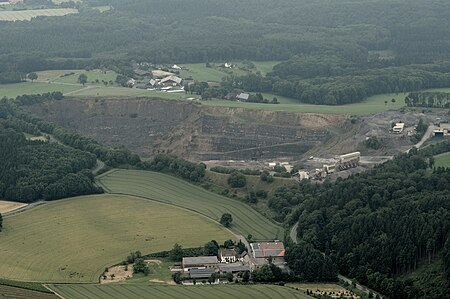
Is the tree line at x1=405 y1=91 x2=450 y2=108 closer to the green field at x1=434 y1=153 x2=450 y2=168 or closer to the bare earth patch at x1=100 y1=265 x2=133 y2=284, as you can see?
the green field at x1=434 y1=153 x2=450 y2=168

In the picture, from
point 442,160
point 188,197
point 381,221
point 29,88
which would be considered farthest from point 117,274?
point 29,88

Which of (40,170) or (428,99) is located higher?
(40,170)

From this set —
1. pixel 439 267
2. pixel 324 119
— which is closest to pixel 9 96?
pixel 324 119

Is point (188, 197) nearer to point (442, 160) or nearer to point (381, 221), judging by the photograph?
point (381, 221)

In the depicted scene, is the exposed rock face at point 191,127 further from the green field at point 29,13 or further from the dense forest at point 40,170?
the green field at point 29,13

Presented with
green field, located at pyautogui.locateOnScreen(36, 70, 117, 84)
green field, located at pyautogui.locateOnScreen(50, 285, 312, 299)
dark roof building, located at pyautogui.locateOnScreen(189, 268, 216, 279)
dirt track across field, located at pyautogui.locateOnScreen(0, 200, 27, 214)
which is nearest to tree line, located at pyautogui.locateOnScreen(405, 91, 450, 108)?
green field, located at pyautogui.locateOnScreen(36, 70, 117, 84)

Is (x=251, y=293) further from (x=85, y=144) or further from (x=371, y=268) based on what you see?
(x=85, y=144)
